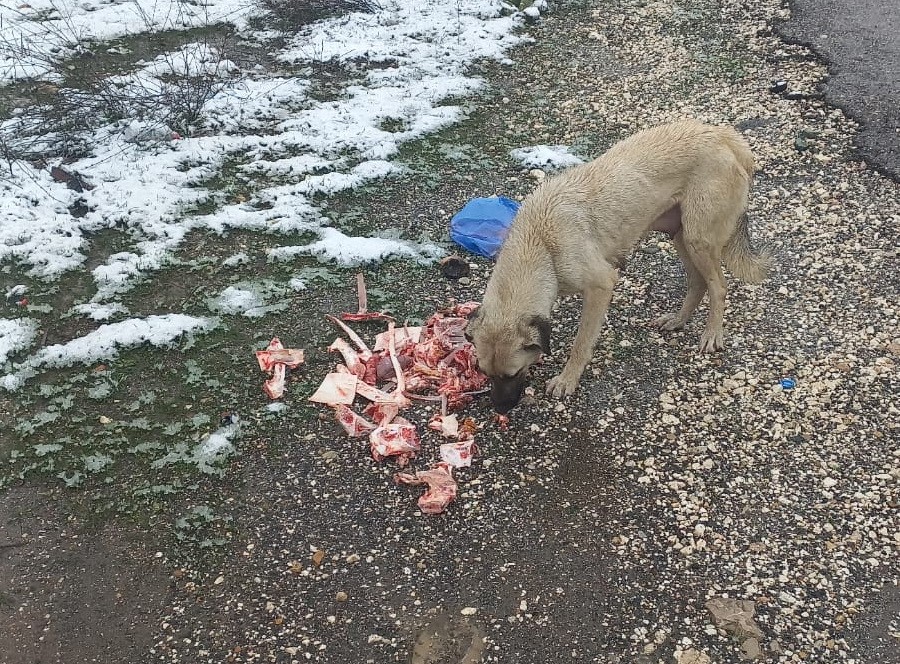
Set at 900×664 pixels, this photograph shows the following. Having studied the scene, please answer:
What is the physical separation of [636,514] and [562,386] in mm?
1303

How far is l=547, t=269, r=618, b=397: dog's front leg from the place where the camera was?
5430mm

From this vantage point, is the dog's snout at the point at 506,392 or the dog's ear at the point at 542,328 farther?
the dog's snout at the point at 506,392

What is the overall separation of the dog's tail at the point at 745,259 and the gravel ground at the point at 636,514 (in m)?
0.54

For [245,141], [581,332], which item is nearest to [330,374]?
[581,332]

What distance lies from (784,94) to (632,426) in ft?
22.3

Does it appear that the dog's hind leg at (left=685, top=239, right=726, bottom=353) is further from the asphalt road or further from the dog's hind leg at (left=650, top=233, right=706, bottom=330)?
the asphalt road

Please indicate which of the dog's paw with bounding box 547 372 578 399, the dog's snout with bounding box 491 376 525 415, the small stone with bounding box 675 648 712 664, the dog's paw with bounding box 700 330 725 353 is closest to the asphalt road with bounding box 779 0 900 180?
the dog's paw with bounding box 700 330 725 353

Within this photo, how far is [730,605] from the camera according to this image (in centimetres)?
423

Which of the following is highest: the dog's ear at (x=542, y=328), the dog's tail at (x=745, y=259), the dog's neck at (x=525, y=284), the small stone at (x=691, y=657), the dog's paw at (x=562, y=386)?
the dog's neck at (x=525, y=284)

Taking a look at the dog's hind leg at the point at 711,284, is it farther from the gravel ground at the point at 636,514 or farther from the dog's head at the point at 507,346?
the dog's head at the point at 507,346

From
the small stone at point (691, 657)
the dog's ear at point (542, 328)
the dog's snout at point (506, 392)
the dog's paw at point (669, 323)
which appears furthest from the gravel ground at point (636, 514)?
the dog's ear at point (542, 328)

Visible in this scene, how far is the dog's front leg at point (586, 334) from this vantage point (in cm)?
543

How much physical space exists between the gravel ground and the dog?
0.58m

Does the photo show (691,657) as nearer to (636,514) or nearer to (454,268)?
(636,514)
